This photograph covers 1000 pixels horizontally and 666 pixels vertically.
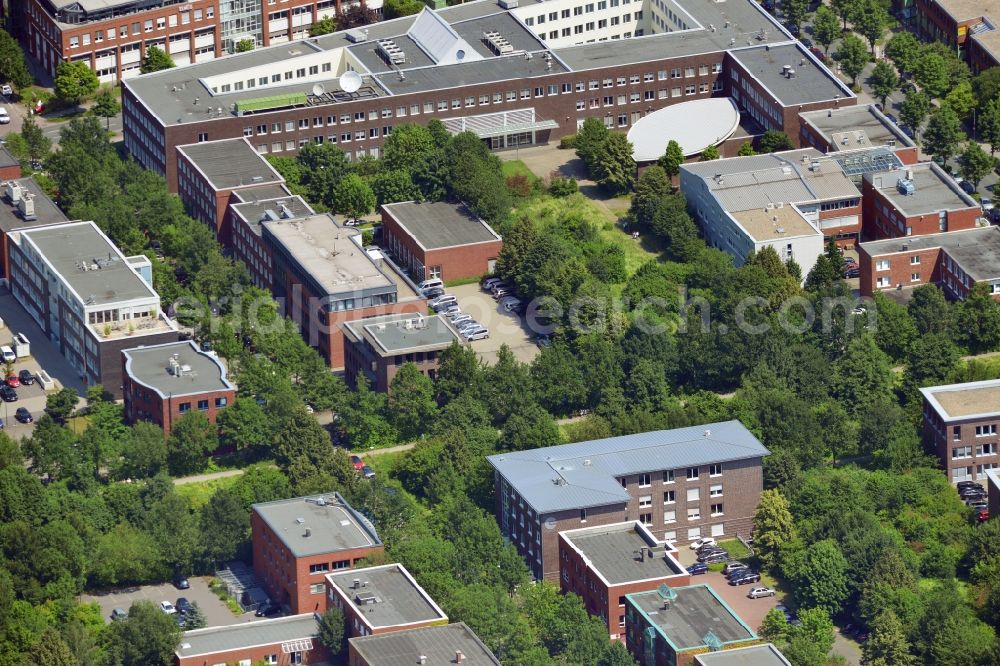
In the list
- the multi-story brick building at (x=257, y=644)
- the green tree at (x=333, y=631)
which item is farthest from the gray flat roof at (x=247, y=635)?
the green tree at (x=333, y=631)

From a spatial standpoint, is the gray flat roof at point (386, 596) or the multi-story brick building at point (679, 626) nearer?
the multi-story brick building at point (679, 626)

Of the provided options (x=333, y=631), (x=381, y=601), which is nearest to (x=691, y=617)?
(x=381, y=601)

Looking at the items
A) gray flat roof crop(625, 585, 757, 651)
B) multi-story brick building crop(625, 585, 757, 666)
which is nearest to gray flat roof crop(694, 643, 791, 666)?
multi-story brick building crop(625, 585, 757, 666)

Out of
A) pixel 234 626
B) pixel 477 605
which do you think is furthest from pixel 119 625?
pixel 477 605

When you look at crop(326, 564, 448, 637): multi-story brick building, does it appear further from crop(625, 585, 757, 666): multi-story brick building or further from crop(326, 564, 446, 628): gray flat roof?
crop(625, 585, 757, 666): multi-story brick building

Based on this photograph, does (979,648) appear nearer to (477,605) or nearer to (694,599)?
(694,599)

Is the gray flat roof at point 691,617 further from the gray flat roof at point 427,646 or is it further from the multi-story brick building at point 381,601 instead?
the multi-story brick building at point 381,601
